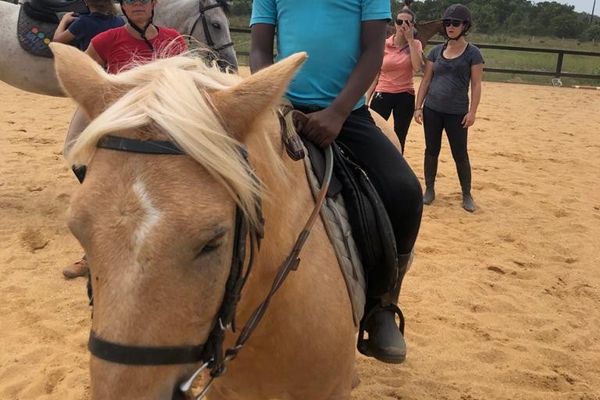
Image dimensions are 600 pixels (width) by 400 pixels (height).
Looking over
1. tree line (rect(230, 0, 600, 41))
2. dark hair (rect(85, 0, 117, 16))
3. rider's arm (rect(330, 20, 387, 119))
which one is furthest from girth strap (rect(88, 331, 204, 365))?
tree line (rect(230, 0, 600, 41))

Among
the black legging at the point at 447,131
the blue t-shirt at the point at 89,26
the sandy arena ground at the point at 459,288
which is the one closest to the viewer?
the sandy arena ground at the point at 459,288

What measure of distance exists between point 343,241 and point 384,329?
621 mm

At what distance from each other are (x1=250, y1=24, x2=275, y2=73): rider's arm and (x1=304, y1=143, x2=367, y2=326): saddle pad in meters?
0.59

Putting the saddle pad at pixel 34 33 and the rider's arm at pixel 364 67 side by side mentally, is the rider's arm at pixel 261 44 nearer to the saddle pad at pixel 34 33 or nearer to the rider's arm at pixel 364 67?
the rider's arm at pixel 364 67

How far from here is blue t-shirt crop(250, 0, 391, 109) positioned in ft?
6.91

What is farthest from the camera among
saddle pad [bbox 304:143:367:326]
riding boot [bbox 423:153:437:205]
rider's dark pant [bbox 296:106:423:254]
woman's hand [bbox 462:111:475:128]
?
riding boot [bbox 423:153:437:205]

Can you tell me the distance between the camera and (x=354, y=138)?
227cm

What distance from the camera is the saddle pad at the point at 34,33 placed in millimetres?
5527

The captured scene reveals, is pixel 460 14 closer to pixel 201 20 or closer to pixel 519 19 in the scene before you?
pixel 201 20

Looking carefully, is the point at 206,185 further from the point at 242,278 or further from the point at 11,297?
the point at 11,297

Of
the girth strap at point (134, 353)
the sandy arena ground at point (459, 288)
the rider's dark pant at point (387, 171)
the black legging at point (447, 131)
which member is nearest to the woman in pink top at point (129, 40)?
the sandy arena ground at point (459, 288)

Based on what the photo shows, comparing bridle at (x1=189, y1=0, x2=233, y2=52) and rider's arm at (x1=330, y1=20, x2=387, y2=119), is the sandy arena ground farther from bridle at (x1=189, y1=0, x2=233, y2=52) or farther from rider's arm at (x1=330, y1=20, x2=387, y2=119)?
bridle at (x1=189, y1=0, x2=233, y2=52)

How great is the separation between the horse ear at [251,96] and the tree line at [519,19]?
1598 inches

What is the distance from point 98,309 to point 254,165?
1.74 ft
